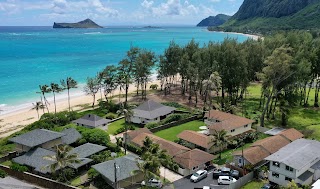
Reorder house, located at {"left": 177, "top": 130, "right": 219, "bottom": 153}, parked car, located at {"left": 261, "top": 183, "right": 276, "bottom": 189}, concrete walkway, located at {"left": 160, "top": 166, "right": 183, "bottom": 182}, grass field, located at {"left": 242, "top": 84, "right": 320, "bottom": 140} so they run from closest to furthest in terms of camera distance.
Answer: parked car, located at {"left": 261, "top": 183, "right": 276, "bottom": 189}, concrete walkway, located at {"left": 160, "top": 166, "right": 183, "bottom": 182}, house, located at {"left": 177, "top": 130, "right": 219, "bottom": 153}, grass field, located at {"left": 242, "top": 84, "right": 320, "bottom": 140}

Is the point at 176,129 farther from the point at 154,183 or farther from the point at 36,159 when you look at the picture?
the point at 36,159

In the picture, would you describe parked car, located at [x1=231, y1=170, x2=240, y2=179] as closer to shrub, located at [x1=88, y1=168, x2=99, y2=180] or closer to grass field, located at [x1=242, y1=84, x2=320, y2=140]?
shrub, located at [x1=88, y1=168, x2=99, y2=180]

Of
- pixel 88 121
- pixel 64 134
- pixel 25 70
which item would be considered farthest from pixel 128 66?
pixel 25 70

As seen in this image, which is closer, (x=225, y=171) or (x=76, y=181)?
(x=76, y=181)

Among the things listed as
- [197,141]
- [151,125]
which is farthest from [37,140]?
[197,141]

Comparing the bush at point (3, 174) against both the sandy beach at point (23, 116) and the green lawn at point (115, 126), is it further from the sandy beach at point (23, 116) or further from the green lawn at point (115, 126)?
the sandy beach at point (23, 116)

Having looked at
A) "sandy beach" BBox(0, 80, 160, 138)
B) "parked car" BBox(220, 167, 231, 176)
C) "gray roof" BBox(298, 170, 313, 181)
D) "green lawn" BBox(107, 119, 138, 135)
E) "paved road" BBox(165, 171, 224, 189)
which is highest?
"gray roof" BBox(298, 170, 313, 181)

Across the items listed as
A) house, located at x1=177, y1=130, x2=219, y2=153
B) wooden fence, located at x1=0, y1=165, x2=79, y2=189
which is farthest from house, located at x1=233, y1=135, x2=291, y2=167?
wooden fence, located at x1=0, y1=165, x2=79, y2=189
